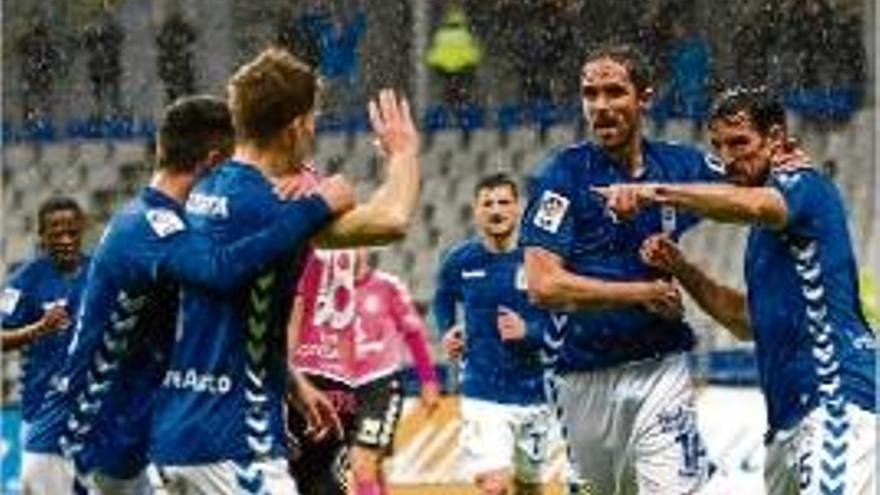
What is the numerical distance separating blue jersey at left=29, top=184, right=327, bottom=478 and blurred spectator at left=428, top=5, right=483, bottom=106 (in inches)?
560

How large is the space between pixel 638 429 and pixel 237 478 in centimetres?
241

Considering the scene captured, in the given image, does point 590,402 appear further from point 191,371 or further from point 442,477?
point 442,477

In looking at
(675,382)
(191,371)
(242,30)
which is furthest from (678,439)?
(242,30)

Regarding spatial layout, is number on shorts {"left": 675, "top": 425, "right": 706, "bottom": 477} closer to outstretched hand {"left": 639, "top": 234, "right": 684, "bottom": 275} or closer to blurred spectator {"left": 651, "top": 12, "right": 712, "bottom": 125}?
outstretched hand {"left": 639, "top": 234, "right": 684, "bottom": 275}

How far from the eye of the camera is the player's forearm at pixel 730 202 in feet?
23.9

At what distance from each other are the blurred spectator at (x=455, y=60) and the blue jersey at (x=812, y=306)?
1481 centimetres

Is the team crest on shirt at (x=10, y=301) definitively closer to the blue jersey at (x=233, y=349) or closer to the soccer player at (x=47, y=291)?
the soccer player at (x=47, y=291)

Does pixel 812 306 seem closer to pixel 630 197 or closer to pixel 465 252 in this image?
pixel 630 197

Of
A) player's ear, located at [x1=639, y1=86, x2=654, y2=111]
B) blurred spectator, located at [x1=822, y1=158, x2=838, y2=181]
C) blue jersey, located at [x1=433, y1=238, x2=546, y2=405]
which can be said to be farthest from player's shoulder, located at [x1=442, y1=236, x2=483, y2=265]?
blurred spectator, located at [x1=822, y1=158, x2=838, y2=181]

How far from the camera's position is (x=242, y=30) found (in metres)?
23.2

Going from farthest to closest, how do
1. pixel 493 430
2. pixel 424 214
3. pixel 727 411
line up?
pixel 424 214 < pixel 727 411 < pixel 493 430

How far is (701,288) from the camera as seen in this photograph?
8125mm

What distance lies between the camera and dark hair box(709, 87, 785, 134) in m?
7.57

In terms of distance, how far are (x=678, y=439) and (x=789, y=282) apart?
107cm
